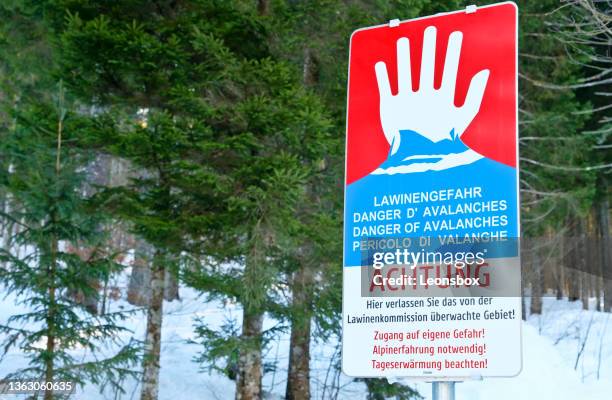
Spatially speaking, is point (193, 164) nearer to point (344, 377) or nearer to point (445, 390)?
point (445, 390)

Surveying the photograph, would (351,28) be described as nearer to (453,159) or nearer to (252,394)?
(252,394)

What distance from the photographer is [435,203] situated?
230 cm

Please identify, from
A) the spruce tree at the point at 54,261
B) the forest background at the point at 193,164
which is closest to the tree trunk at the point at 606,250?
the forest background at the point at 193,164

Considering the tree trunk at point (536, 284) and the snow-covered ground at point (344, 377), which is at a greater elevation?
the tree trunk at point (536, 284)

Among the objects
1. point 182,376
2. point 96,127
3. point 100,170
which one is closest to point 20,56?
point 96,127

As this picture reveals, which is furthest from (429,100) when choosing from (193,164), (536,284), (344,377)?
(536,284)

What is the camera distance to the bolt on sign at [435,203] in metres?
2.19

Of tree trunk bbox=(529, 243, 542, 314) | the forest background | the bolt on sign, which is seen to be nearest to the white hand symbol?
the bolt on sign

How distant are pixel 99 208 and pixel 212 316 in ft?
36.7

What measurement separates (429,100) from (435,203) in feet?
1.20

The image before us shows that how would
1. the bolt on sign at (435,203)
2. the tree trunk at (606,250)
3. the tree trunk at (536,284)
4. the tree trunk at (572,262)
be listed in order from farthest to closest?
the tree trunk at (572,262) < the tree trunk at (536,284) < the tree trunk at (606,250) < the bolt on sign at (435,203)

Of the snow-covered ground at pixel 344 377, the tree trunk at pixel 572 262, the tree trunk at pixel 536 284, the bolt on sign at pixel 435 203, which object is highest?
the tree trunk at pixel 572 262

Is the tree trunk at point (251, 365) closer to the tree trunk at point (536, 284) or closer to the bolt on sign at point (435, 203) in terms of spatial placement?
the bolt on sign at point (435, 203)

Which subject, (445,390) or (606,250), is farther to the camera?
(606,250)
